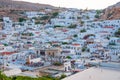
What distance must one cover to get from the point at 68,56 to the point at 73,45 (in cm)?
436

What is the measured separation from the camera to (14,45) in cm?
3328

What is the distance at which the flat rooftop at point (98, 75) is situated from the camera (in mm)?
13127

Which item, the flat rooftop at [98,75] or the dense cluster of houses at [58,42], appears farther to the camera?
the dense cluster of houses at [58,42]

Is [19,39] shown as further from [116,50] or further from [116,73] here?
[116,73]

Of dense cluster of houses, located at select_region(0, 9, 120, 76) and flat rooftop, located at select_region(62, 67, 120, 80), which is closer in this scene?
flat rooftop, located at select_region(62, 67, 120, 80)

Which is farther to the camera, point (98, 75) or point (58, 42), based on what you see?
point (58, 42)

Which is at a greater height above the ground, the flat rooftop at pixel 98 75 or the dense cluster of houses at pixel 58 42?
the flat rooftop at pixel 98 75

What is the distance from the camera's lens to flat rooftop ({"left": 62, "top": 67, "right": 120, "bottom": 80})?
43.1 feet

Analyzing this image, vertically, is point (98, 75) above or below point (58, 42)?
above

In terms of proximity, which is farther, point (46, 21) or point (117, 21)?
point (46, 21)

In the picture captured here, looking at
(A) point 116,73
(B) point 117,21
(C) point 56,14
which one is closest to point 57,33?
(B) point 117,21

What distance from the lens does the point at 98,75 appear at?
532 inches

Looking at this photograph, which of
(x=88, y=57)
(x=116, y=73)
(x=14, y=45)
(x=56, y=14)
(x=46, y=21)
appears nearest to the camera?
(x=116, y=73)

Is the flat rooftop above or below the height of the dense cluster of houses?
above
